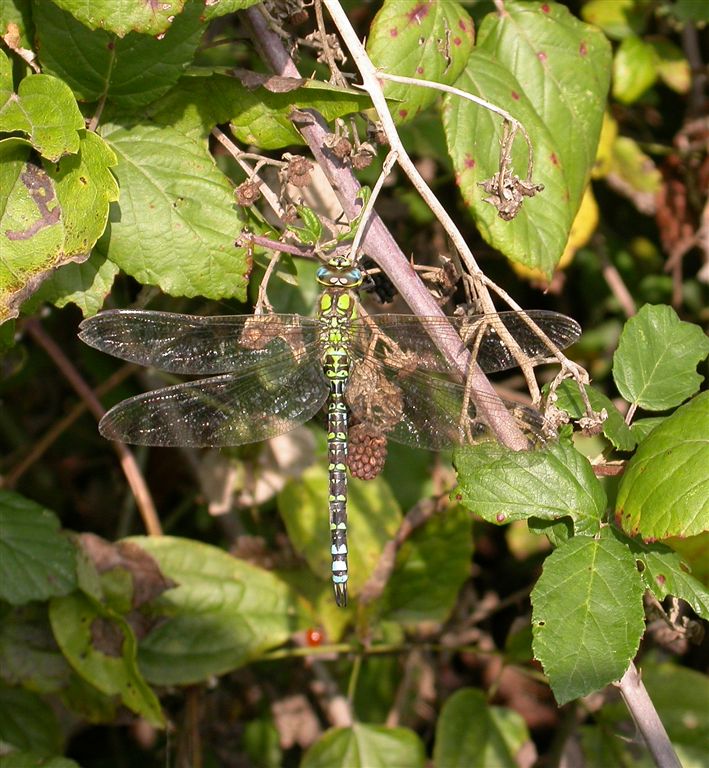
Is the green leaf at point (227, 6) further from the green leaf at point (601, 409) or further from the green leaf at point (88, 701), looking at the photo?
the green leaf at point (88, 701)

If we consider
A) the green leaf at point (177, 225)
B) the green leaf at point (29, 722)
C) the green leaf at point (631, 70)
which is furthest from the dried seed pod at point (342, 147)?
the green leaf at point (29, 722)

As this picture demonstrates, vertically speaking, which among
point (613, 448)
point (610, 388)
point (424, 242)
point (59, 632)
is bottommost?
point (610, 388)

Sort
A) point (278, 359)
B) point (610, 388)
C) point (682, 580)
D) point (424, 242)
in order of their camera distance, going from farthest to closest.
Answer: point (610, 388), point (424, 242), point (278, 359), point (682, 580)

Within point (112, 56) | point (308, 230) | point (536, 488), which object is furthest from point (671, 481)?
point (112, 56)

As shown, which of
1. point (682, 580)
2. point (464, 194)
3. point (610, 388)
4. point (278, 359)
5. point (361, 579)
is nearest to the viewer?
point (682, 580)

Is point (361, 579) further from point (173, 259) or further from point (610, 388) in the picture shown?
point (610, 388)

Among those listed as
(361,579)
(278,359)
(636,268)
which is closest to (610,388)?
(636,268)

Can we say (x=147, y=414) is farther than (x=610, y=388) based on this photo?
No
